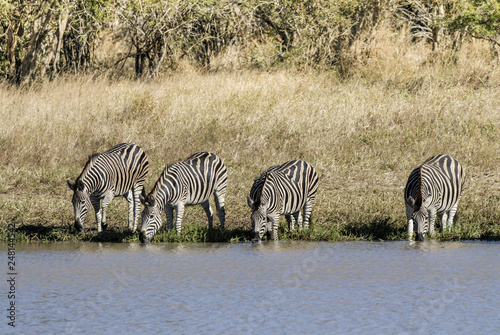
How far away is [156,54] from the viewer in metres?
23.1

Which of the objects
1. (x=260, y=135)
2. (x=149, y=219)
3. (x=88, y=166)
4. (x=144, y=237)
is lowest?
(x=144, y=237)

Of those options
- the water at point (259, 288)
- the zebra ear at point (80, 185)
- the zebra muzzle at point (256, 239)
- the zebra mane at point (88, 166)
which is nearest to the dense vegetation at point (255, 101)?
the zebra muzzle at point (256, 239)

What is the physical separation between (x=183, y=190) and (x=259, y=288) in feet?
10.8

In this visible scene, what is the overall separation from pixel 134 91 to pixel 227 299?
11.9 metres

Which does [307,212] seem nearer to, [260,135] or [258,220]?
[258,220]

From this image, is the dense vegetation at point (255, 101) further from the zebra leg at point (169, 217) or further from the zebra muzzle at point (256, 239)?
the zebra muzzle at point (256, 239)

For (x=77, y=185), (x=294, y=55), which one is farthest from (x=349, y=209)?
(x=294, y=55)

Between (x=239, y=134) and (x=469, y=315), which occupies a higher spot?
(x=239, y=134)

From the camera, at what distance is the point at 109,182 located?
451 inches

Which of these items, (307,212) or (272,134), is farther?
(272,134)

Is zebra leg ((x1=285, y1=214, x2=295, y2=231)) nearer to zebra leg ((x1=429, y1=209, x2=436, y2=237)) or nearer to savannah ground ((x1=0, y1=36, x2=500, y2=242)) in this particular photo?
savannah ground ((x1=0, y1=36, x2=500, y2=242))

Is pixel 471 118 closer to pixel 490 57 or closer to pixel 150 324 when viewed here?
pixel 490 57

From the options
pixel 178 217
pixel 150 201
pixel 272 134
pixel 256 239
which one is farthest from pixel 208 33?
pixel 256 239

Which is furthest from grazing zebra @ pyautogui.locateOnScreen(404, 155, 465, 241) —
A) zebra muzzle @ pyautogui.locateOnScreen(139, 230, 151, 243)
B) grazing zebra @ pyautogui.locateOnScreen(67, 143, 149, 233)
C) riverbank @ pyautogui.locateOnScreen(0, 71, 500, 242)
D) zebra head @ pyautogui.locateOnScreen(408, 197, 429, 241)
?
grazing zebra @ pyautogui.locateOnScreen(67, 143, 149, 233)
